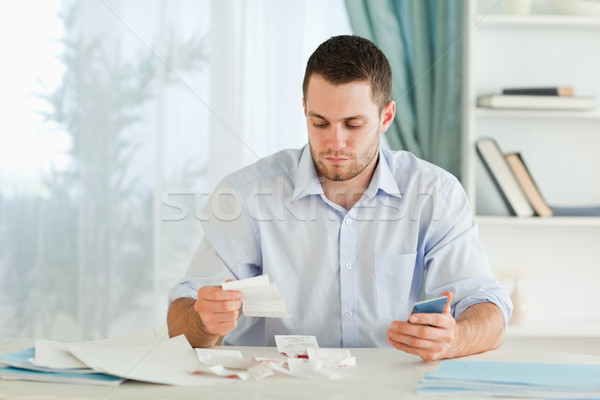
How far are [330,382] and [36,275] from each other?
1.92m

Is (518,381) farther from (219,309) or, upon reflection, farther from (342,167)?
(342,167)

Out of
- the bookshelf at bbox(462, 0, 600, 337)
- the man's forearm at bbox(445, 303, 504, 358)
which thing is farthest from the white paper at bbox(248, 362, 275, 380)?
the bookshelf at bbox(462, 0, 600, 337)

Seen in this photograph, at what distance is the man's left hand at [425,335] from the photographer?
3.41 ft

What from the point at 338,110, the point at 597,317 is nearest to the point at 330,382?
the point at 338,110

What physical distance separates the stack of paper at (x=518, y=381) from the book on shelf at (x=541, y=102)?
50.8 inches

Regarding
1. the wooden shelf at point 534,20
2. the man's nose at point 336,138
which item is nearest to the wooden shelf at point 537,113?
the wooden shelf at point 534,20

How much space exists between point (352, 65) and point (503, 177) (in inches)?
37.8

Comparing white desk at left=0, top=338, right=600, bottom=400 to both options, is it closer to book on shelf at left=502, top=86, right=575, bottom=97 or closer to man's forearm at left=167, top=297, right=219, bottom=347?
man's forearm at left=167, top=297, right=219, bottom=347

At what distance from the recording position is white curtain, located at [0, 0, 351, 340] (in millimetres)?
2381

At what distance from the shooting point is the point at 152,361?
99cm

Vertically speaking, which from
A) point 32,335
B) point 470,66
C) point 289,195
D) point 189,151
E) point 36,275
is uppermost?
point 470,66

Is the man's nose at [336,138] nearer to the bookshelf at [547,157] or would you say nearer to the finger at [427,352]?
the finger at [427,352]

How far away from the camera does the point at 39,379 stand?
914 mm

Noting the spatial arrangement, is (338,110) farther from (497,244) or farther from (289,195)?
(497,244)
